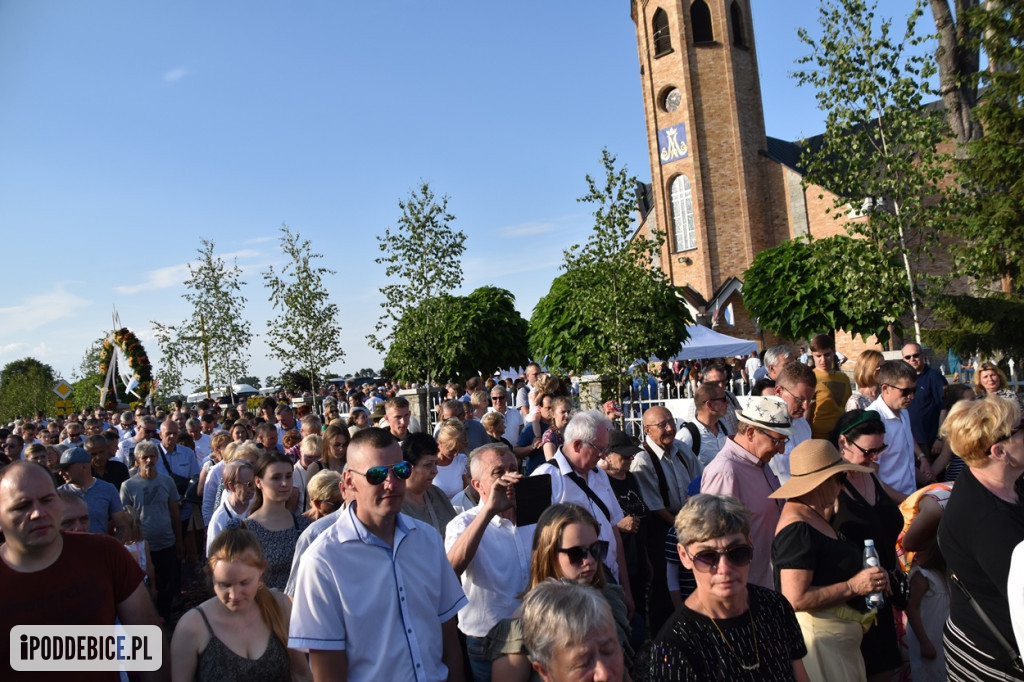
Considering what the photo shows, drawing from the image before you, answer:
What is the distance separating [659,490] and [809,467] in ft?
7.96

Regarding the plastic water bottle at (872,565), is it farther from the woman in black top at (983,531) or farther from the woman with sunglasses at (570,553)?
the woman with sunglasses at (570,553)

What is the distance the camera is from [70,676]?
10.5 feet

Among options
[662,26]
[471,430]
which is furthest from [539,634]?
[662,26]

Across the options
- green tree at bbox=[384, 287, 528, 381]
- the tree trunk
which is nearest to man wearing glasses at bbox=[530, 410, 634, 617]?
the tree trunk

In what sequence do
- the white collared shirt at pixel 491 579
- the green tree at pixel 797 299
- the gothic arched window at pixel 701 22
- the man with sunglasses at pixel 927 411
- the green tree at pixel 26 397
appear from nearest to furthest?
the white collared shirt at pixel 491 579 → the man with sunglasses at pixel 927 411 → the green tree at pixel 797 299 → the gothic arched window at pixel 701 22 → the green tree at pixel 26 397

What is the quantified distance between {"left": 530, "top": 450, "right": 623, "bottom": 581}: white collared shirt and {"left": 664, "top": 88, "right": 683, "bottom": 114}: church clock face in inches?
1306

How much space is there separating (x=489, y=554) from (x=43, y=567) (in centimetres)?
193

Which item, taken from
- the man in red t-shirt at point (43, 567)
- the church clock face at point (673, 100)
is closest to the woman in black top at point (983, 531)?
the man in red t-shirt at point (43, 567)

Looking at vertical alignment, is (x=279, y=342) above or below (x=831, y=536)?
above

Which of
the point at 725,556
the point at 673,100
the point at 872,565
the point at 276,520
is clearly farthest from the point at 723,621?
the point at 673,100

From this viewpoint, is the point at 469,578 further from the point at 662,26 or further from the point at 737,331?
the point at 662,26

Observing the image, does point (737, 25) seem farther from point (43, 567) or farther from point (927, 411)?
point (43, 567)

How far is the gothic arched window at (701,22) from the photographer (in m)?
35.6

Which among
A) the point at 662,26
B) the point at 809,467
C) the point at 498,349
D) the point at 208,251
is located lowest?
the point at 809,467
